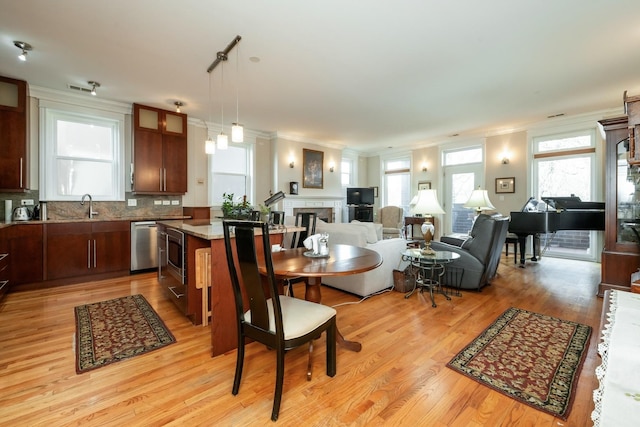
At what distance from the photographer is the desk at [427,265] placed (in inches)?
125

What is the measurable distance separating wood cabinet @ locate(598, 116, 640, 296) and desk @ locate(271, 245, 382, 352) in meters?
3.36

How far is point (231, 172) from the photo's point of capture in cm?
625

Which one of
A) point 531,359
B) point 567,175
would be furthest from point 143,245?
point 567,175

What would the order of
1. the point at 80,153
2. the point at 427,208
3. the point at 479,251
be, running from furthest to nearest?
the point at 80,153, the point at 479,251, the point at 427,208

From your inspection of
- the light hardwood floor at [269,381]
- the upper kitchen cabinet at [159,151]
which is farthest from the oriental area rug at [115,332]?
the upper kitchen cabinet at [159,151]

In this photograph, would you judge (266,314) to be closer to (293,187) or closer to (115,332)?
(115,332)

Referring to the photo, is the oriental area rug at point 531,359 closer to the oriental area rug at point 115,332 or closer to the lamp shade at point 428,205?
the lamp shade at point 428,205

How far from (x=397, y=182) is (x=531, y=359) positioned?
697cm

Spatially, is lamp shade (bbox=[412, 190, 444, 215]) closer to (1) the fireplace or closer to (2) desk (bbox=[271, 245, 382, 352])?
(2) desk (bbox=[271, 245, 382, 352])

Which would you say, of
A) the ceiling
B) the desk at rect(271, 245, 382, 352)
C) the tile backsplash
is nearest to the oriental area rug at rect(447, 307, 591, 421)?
the desk at rect(271, 245, 382, 352)

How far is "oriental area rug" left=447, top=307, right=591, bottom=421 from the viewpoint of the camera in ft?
5.52

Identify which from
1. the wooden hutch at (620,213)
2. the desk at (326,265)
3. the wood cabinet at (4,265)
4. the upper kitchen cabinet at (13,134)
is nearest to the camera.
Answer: the desk at (326,265)

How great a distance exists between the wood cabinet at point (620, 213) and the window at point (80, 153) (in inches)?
274

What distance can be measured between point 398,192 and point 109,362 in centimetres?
786
